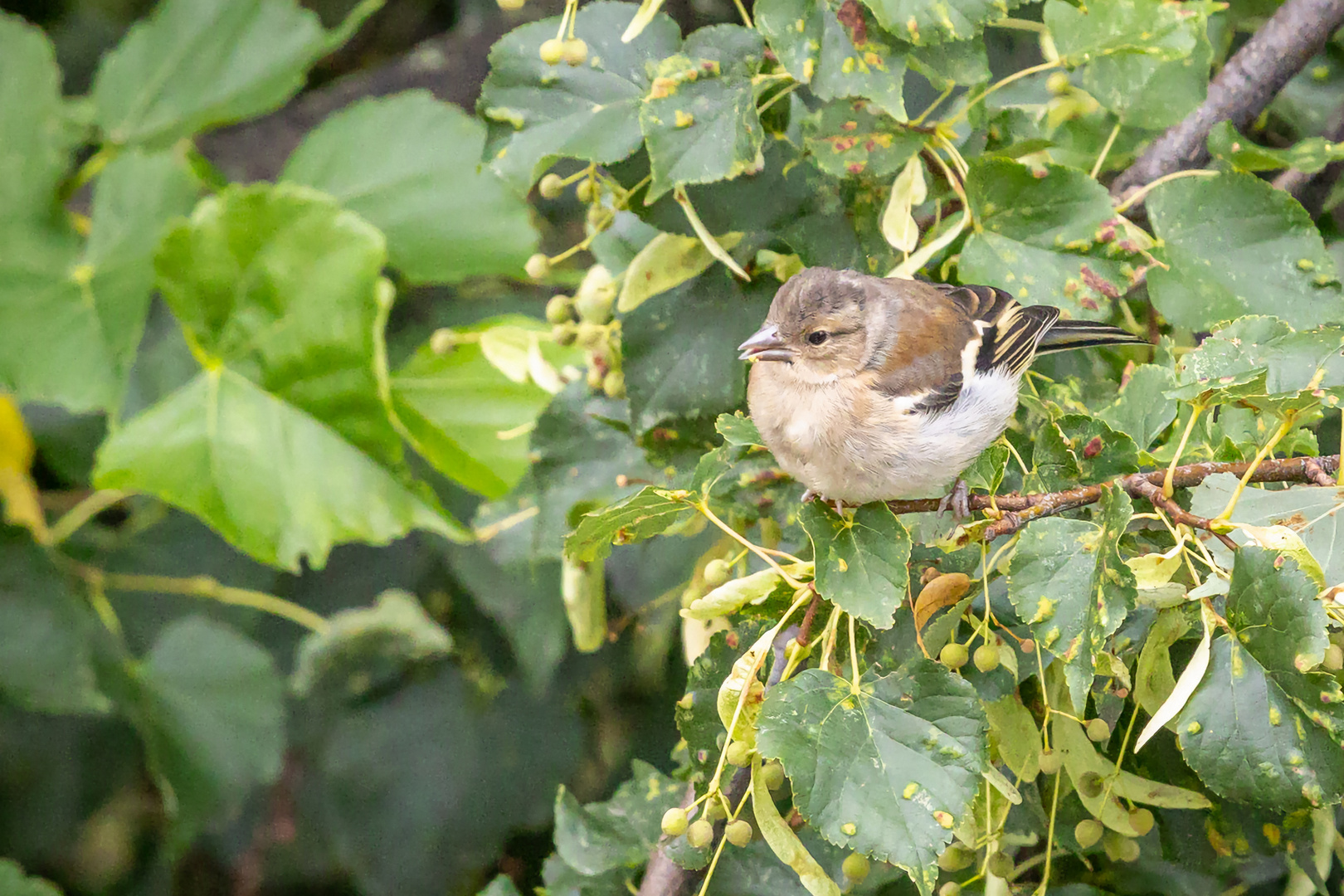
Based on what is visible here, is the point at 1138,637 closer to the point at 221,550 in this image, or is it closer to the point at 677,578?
the point at 677,578

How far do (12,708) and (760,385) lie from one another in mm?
2263

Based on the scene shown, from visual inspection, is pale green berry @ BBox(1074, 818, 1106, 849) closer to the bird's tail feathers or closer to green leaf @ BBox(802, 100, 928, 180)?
the bird's tail feathers

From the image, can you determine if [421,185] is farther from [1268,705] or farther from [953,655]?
[1268,705]

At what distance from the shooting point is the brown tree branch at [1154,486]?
101 centimetres

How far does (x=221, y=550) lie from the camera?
2486mm

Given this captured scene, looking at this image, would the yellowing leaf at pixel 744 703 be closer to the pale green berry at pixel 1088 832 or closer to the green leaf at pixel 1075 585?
the green leaf at pixel 1075 585

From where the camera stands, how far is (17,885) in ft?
5.81

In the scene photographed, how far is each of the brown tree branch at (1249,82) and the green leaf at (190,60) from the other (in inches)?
64.4

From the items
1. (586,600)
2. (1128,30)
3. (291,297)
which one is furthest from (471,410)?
(1128,30)

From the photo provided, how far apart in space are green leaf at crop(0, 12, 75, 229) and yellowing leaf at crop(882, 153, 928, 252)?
5.70 ft

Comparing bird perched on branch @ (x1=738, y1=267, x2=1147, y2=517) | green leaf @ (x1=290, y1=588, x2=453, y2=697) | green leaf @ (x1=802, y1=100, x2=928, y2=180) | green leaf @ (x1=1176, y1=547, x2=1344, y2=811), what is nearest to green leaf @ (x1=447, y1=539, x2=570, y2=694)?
green leaf @ (x1=290, y1=588, x2=453, y2=697)

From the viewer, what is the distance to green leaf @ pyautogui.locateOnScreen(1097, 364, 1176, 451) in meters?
1.11

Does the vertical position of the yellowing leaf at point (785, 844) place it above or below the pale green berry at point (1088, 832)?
above

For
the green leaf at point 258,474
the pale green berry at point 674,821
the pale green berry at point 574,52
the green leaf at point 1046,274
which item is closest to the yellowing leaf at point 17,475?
the green leaf at point 258,474
